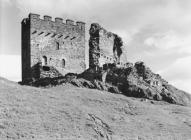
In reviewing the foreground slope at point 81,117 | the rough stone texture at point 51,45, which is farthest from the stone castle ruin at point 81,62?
the foreground slope at point 81,117

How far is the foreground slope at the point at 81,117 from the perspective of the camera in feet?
58.0

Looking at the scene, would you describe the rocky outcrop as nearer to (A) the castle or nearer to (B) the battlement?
(A) the castle

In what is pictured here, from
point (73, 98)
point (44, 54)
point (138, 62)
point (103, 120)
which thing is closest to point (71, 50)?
point (44, 54)

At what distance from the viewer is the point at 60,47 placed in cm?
3581

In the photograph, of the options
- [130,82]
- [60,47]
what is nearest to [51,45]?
[60,47]

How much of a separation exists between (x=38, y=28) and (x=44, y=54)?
7.19 ft

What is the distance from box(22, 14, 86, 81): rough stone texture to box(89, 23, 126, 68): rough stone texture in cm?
247

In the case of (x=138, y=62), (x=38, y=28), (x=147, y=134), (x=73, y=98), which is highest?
(x=38, y=28)

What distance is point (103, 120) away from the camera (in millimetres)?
20125

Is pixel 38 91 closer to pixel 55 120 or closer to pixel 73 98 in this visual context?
pixel 73 98

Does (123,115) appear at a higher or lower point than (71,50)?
lower

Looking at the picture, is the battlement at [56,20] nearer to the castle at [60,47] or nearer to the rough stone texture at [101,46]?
the castle at [60,47]

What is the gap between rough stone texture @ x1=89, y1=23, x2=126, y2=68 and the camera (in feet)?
112

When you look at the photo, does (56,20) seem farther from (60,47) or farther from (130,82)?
(130,82)
